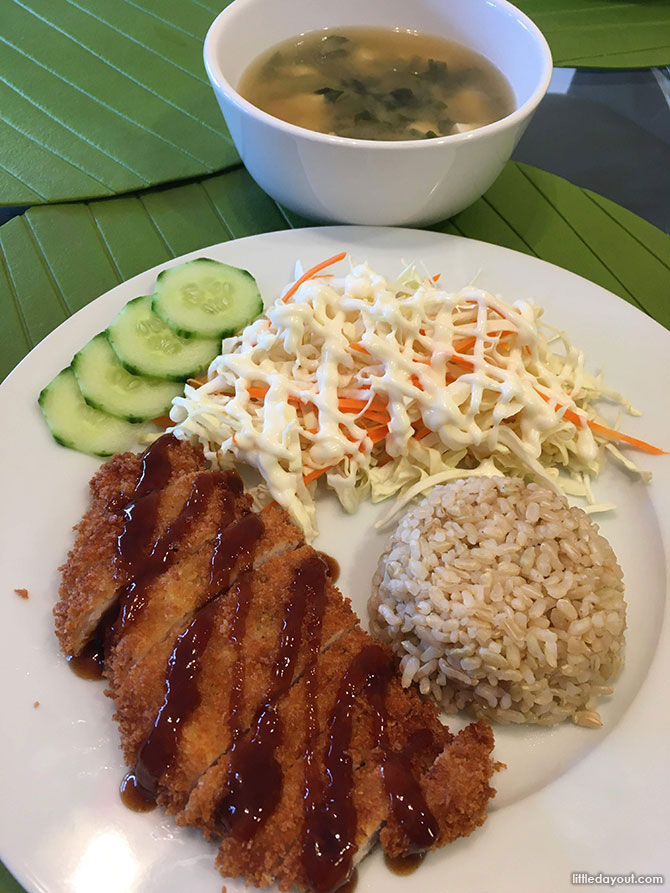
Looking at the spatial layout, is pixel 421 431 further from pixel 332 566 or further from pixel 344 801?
pixel 344 801

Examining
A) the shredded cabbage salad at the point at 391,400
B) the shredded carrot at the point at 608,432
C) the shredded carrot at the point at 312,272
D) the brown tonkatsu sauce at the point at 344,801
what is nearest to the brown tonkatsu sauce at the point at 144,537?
the shredded cabbage salad at the point at 391,400

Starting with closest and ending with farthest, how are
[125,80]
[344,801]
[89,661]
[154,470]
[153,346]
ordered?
[344,801], [89,661], [154,470], [153,346], [125,80]

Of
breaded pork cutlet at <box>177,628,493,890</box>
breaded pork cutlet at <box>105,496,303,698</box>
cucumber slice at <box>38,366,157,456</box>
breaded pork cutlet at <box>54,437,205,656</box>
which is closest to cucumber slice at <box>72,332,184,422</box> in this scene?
cucumber slice at <box>38,366,157,456</box>

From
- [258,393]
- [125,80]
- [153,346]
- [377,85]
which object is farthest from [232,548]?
Result: [125,80]

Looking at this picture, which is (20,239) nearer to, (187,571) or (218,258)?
(218,258)

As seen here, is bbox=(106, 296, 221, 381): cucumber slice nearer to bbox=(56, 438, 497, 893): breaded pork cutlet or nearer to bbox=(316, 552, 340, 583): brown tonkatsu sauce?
bbox=(56, 438, 497, 893): breaded pork cutlet

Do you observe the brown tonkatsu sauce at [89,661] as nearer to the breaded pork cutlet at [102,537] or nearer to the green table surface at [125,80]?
the breaded pork cutlet at [102,537]

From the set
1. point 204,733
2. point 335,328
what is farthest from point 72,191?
point 204,733
